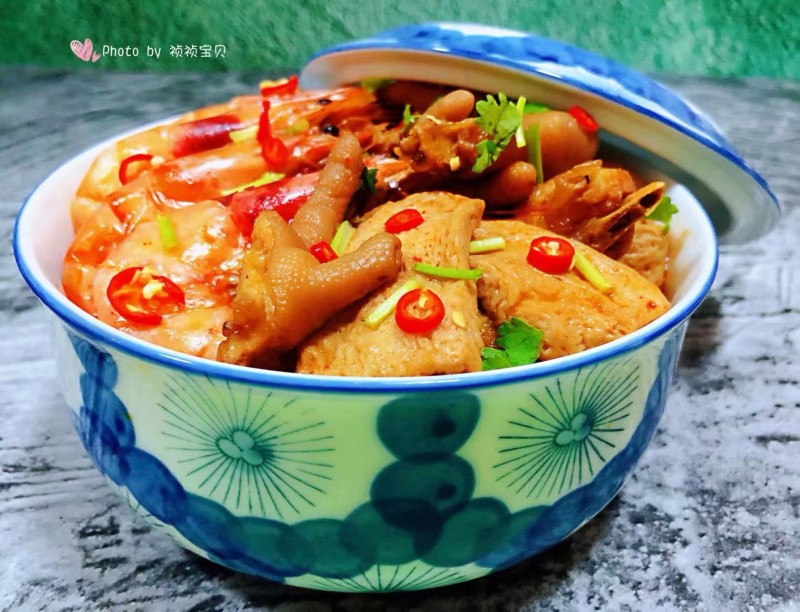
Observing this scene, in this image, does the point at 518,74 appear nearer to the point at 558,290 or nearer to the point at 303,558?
the point at 558,290

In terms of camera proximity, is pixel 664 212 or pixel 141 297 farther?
pixel 664 212

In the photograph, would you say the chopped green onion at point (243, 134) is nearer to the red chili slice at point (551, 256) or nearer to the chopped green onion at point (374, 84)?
the chopped green onion at point (374, 84)

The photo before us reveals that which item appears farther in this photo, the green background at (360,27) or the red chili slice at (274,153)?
the green background at (360,27)

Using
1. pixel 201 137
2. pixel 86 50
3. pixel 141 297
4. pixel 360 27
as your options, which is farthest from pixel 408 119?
pixel 86 50

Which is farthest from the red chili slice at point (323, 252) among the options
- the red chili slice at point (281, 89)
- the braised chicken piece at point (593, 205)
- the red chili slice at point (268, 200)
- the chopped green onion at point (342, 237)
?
the red chili slice at point (281, 89)

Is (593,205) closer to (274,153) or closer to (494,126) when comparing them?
(494,126)

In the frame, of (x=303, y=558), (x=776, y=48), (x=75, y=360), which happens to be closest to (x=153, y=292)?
(x=75, y=360)

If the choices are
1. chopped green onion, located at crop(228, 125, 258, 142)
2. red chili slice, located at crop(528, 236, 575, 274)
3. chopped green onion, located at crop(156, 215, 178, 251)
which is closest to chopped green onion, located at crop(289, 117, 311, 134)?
chopped green onion, located at crop(228, 125, 258, 142)
